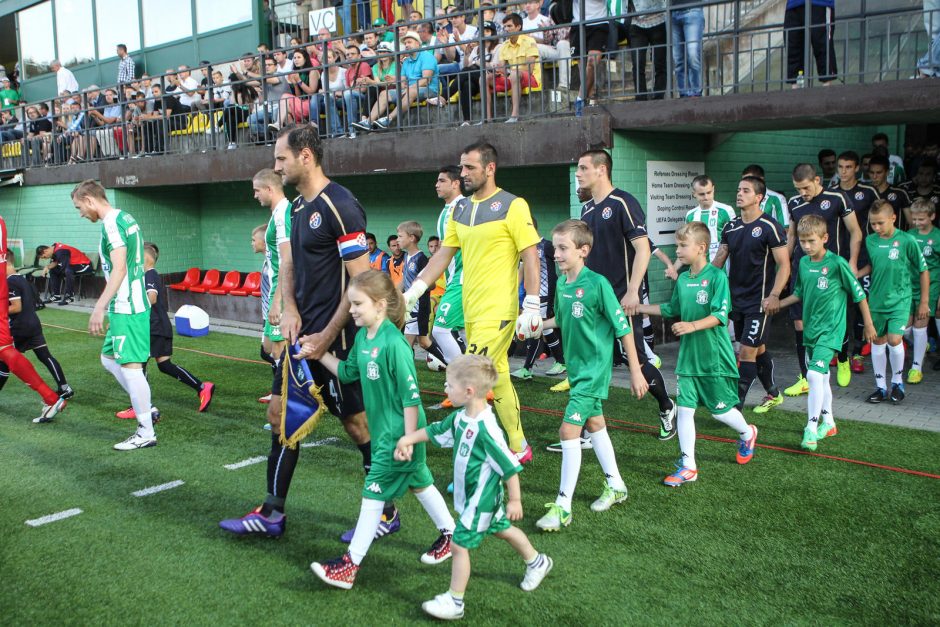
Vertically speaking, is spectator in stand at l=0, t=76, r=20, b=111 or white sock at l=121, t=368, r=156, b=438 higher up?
spectator in stand at l=0, t=76, r=20, b=111

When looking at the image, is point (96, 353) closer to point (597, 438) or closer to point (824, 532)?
point (597, 438)

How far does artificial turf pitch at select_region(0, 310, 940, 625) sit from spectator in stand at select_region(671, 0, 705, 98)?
4.51m

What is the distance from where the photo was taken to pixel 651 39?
10312mm

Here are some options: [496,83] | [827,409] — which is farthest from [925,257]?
[496,83]

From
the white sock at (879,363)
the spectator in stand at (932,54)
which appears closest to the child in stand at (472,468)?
A: the white sock at (879,363)

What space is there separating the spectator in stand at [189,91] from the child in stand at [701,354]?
40.0ft

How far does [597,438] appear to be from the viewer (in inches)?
196

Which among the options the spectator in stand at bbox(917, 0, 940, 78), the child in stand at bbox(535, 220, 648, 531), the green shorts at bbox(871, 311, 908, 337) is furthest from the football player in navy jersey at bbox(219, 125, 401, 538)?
the spectator in stand at bbox(917, 0, 940, 78)

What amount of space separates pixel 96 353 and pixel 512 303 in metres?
8.23

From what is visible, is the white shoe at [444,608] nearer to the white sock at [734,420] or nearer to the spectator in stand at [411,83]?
the white sock at [734,420]

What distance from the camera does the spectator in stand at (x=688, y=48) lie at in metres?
9.56

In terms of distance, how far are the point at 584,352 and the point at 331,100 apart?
364 inches

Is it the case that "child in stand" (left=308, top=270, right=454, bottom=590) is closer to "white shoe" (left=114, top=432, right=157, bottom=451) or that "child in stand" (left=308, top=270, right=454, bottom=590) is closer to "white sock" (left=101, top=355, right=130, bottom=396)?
"white shoe" (left=114, top=432, right=157, bottom=451)

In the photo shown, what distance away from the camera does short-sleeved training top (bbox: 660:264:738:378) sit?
18.0ft
